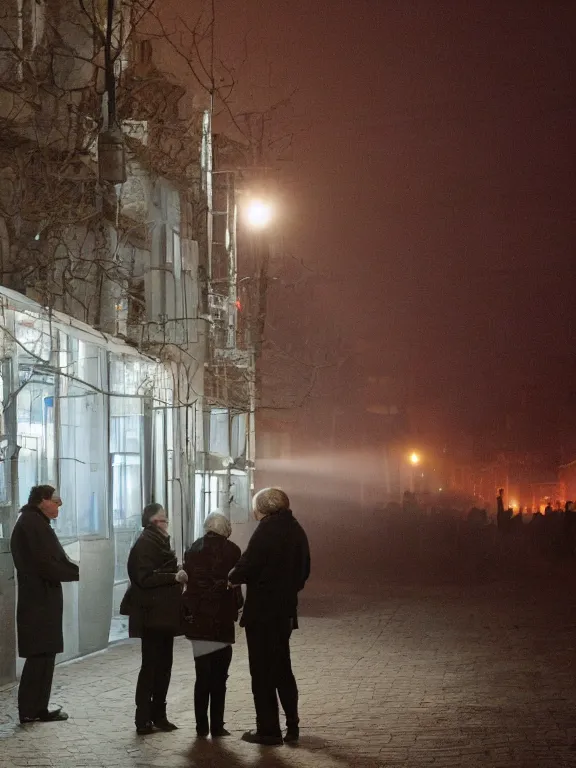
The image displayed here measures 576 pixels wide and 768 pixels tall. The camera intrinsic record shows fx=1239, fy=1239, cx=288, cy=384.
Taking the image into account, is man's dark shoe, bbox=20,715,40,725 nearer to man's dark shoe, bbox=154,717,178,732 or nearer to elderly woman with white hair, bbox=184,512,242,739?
man's dark shoe, bbox=154,717,178,732

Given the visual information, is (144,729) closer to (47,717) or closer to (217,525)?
(47,717)

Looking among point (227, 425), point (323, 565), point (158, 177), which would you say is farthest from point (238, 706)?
point (323, 565)

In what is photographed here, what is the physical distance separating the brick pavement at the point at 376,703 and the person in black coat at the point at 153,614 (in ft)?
0.83

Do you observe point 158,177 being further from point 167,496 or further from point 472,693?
point 472,693

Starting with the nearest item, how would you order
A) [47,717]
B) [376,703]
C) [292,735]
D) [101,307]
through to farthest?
[292,735], [47,717], [376,703], [101,307]

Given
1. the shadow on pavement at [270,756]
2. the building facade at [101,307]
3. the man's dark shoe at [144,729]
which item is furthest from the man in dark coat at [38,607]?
the building facade at [101,307]

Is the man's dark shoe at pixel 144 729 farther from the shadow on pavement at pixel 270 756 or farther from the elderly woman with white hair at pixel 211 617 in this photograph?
the shadow on pavement at pixel 270 756

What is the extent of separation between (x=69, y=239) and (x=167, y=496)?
4.97 m

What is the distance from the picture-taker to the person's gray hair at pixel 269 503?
997 cm

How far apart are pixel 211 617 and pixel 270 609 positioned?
495 mm

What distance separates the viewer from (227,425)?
2719 cm

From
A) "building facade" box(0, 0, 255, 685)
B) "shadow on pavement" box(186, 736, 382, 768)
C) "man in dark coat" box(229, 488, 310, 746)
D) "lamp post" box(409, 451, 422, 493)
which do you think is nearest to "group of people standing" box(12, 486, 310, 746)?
"man in dark coat" box(229, 488, 310, 746)

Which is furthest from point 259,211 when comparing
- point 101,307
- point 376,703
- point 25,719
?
point 25,719

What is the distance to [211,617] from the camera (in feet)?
32.6
